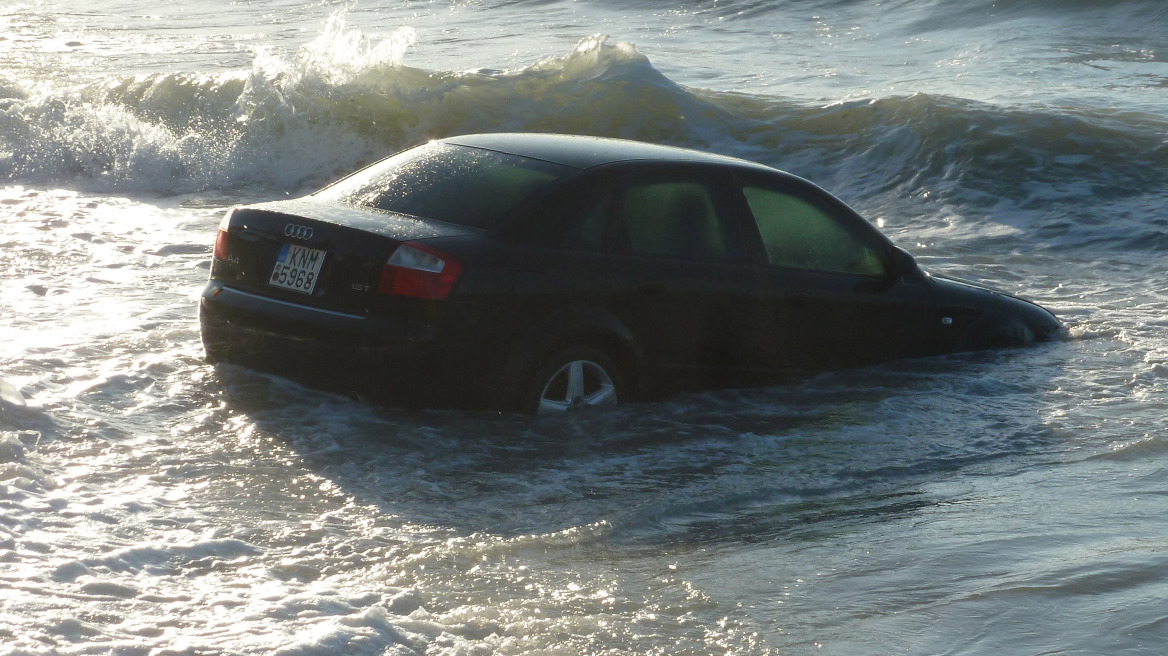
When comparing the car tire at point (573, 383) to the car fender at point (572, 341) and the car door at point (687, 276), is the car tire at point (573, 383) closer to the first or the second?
the car fender at point (572, 341)

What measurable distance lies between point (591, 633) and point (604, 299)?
2510 mm

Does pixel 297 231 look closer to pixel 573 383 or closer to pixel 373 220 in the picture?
pixel 373 220

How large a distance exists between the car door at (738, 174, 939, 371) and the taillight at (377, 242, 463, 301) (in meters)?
1.90

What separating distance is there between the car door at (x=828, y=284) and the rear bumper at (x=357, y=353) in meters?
1.97

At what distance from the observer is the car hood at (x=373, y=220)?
569 cm

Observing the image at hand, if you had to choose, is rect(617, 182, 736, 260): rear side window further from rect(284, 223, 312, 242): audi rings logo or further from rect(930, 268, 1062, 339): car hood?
rect(930, 268, 1062, 339): car hood

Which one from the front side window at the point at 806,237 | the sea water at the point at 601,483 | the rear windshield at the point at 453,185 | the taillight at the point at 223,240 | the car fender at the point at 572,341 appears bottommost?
the sea water at the point at 601,483

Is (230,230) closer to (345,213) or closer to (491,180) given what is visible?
(345,213)

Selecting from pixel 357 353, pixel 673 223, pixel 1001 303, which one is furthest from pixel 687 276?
pixel 1001 303

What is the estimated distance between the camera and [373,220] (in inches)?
230

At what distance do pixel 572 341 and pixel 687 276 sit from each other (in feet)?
2.57

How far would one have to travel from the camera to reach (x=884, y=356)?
7.33 metres

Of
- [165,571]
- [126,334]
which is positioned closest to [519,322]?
[165,571]

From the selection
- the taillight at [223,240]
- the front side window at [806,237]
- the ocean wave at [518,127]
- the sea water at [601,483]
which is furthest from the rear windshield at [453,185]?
the ocean wave at [518,127]
